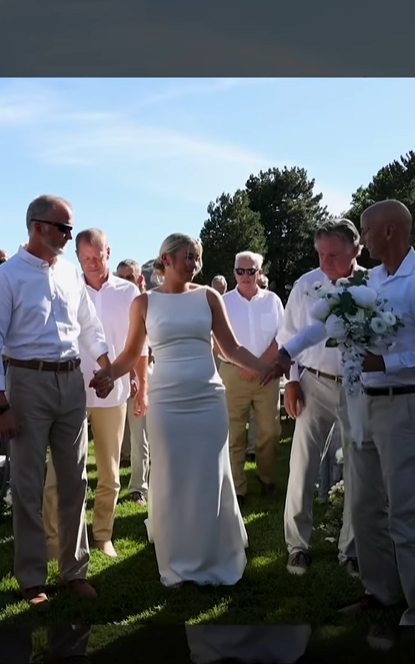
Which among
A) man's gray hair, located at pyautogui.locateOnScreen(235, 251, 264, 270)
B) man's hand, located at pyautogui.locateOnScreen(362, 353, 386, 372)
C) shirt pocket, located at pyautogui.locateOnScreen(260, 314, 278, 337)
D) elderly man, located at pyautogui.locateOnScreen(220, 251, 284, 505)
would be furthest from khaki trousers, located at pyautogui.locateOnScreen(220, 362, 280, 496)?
man's hand, located at pyautogui.locateOnScreen(362, 353, 386, 372)

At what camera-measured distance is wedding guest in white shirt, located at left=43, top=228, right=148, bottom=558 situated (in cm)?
525

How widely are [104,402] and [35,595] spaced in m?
1.37

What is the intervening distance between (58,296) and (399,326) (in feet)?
6.20

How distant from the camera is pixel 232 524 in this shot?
4820 mm

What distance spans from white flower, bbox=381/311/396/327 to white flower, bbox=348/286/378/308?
0.08 meters

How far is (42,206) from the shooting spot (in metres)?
4.31

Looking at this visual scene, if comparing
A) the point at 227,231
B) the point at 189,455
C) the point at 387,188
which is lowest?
the point at 189,455

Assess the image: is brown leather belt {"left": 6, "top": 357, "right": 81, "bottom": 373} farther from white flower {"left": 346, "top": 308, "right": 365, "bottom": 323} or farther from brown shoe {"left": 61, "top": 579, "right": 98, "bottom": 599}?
white flower {"left": 346, "top": 308, "right": 365, "bottom": 323}

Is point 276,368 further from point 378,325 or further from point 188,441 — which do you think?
point 378,325

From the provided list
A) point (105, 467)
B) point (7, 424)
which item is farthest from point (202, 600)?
point (7, 424)

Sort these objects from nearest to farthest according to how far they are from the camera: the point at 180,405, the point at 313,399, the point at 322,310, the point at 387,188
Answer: the point at 322,310 → the point at 180,405 → the point at 313,399 → the point at 387,188

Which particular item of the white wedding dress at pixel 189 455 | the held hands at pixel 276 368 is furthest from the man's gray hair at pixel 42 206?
the held hands at pixel 276 368

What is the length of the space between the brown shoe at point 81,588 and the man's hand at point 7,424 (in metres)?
1.02

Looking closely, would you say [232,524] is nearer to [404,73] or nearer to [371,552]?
[371,552]
